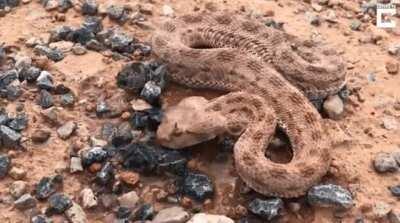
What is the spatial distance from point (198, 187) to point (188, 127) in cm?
69

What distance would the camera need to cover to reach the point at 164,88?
8469mm

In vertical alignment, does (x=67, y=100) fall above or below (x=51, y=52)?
below

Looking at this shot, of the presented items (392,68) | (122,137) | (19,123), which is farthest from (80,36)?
(392,68)

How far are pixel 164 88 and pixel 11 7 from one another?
2989 millimetres

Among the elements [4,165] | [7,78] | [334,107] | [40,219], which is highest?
[334,107]

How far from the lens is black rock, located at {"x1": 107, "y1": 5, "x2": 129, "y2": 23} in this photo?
9.66 m

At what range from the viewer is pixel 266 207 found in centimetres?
689

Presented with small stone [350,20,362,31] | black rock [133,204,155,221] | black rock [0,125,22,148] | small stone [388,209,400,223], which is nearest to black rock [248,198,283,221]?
black rock [133,204,155,221]

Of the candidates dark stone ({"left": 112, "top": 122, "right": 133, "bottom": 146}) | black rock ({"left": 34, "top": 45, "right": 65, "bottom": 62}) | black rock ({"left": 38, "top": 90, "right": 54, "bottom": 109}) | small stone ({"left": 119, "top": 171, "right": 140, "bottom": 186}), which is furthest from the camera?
black rock ({"left": 34, "top": 45, "right": 65, "bottom": 62})

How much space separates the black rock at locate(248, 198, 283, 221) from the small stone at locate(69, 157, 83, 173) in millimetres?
1925

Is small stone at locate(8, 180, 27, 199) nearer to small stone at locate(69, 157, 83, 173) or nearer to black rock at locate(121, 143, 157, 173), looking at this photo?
small stone at locate(69, 157, 83, 173)

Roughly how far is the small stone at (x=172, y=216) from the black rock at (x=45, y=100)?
2.15m

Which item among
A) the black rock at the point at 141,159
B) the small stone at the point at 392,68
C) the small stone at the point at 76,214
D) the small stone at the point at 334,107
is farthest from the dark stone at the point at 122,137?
the small stone at the point at 392,68

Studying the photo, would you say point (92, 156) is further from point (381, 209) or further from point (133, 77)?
point (381, 209)
